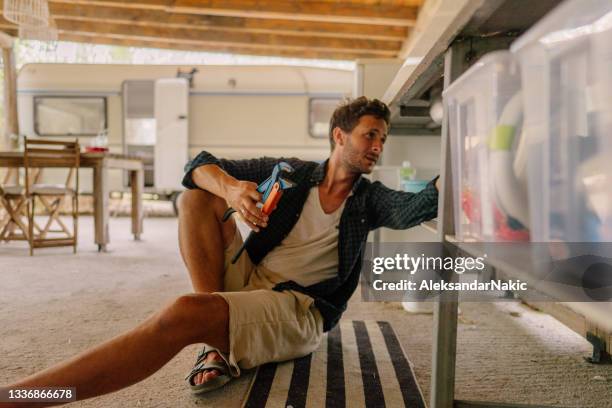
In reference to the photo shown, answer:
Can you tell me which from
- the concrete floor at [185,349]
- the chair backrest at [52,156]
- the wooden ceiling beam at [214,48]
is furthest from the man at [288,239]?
the wooden ceiling beam at [214,48]

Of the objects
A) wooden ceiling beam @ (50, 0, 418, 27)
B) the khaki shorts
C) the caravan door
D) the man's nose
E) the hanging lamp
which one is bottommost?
the khaki shorts

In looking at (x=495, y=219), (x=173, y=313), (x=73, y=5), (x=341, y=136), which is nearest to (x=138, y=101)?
(x=73, y=5)

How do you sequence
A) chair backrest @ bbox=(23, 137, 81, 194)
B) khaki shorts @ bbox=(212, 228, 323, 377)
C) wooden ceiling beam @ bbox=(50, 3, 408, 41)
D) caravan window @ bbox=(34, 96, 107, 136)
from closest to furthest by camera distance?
khaki shorts @ bbox=(212, 228, 323, 377), chair backrest @ bbox=(23, 137, 81, 194), wooden ceiling beam @ bbox=(50, 3, 408, 41), caravan window @ bbox=(34, 96, 107, 136)

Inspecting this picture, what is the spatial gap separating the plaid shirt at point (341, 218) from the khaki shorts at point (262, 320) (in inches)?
2.4

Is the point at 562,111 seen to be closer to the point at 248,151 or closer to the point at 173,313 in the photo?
the point at 173,313

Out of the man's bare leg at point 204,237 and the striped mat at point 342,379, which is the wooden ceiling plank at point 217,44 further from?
the striped mat at point 342,379

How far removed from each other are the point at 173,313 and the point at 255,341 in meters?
0.31

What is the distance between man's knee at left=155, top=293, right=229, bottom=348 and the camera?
1.16m

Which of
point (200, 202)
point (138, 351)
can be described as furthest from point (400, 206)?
point (138, 351)

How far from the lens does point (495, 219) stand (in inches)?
28.9

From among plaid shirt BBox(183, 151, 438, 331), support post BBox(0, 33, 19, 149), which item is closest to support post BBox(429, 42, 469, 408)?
plaid shirt BBox(183, 151, 438, 331)

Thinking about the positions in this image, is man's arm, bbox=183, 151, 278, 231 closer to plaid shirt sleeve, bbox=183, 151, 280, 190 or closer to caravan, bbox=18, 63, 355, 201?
plaid shirt sleeve, bbox=183, 151, 280, 190

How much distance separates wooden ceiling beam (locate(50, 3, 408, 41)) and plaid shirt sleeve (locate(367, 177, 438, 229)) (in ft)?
15.8

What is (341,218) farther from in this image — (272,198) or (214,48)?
(214,48)
